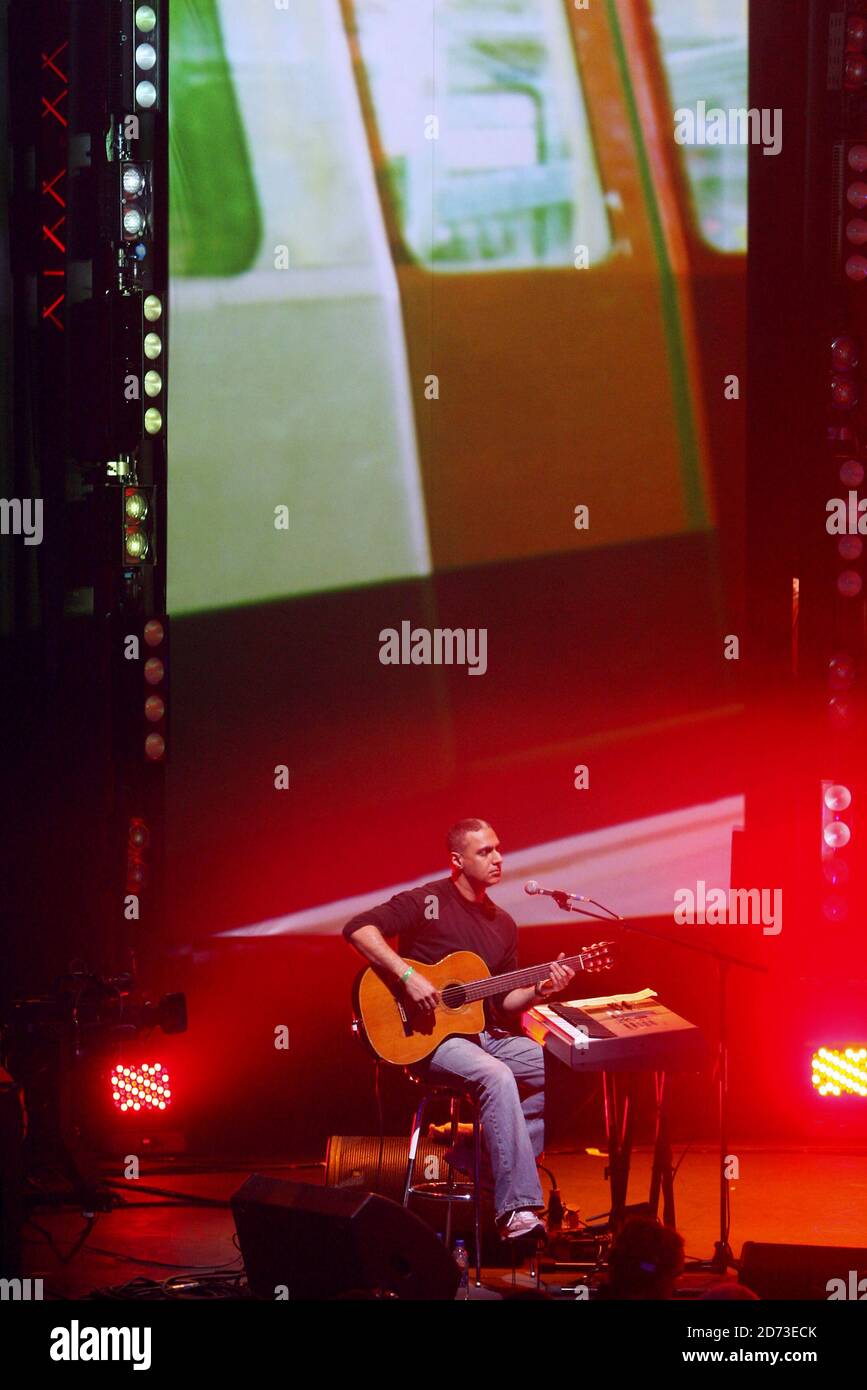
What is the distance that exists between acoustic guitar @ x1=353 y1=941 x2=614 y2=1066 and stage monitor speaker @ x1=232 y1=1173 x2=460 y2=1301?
5.02 feet

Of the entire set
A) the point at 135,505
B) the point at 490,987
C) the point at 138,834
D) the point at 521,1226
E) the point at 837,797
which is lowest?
the point at 521,1226

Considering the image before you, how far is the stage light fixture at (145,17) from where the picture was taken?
5387mm

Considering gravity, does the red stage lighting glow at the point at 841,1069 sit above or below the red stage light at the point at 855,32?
below

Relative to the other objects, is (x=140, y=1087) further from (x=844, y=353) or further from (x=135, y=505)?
(x=844, y=353)

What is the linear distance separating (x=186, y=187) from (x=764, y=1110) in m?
4.12

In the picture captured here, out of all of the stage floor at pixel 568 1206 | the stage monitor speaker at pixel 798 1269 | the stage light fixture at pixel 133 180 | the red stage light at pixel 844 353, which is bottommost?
the stage floor at pixel 568 1206

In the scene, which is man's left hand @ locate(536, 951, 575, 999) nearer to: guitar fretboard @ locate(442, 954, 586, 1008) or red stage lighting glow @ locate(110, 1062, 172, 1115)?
guitar fretboard @ locate(442, 954, 586, 1008)

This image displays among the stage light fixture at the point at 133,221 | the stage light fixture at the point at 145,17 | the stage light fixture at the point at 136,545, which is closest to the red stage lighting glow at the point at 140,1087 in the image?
the stage light fixture at the point at 136,545

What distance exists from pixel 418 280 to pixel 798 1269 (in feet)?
13.5

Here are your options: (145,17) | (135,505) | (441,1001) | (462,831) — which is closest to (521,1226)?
(441,1001)

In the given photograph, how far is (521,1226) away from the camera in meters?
4.93

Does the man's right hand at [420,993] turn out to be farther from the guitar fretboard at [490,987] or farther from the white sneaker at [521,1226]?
the white sneaker at [521,1226]

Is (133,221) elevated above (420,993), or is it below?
above

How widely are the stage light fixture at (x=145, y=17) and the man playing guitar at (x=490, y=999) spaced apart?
2714 mm
